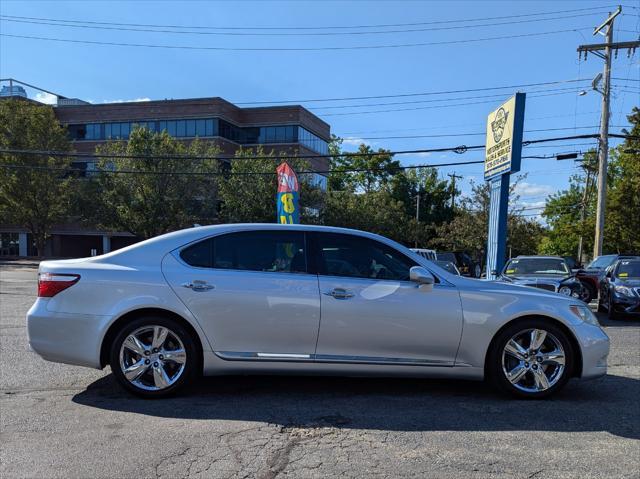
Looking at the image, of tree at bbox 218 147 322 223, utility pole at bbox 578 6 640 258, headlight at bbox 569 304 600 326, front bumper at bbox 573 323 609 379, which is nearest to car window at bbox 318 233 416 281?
headlight at bbox 569 304 600 326

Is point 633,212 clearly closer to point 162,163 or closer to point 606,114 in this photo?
point 606,114

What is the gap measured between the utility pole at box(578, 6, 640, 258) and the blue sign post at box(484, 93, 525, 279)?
1038 cm

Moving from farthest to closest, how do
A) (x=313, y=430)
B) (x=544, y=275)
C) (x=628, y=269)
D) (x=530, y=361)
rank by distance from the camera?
(x=628, y=269)
(x=544, y=275)
(x=530, y=361)
(x=313, y=430)

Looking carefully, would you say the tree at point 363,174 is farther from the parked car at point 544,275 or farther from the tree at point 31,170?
the parked car at point 544,275

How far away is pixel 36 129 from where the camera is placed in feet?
133

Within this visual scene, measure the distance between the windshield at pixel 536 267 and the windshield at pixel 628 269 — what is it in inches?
47.7

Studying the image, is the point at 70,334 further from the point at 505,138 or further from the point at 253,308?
the point at 505,138

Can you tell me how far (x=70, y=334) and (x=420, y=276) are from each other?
320 centimetres

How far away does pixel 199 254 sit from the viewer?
4.87m

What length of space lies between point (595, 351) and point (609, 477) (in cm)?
176

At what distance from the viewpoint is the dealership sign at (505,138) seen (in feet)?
42.9

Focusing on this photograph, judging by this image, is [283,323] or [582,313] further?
[582,313]

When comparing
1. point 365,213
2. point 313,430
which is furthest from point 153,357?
point 365,213

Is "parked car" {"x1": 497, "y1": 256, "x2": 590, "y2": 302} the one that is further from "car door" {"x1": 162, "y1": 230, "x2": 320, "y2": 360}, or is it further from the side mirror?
"car door" {"x1": 162, "y1": 230, "x2": 320, "y2": 360}
